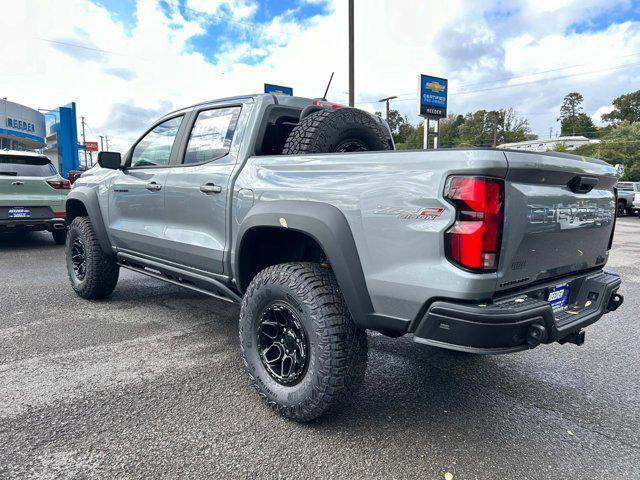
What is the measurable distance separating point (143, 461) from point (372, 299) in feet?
4.37

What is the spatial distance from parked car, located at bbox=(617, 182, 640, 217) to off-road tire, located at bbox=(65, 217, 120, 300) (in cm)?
2246

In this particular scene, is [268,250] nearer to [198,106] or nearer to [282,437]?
[282,437]

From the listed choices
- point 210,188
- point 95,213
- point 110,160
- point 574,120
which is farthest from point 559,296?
point 574,120

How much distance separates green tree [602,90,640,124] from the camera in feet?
219

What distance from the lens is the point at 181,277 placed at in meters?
3.57

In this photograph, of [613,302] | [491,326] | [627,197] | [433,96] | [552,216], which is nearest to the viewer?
[491,326]

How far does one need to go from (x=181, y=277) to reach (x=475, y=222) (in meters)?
2.46

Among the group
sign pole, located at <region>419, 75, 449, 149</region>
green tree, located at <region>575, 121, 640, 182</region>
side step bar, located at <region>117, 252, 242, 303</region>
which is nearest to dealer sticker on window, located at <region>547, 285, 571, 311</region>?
side step bar, located at <region>117, 252, 242, 303</region>

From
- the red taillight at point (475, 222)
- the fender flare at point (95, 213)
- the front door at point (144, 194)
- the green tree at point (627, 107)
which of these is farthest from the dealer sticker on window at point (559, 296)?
the green tree at point (627, 107)

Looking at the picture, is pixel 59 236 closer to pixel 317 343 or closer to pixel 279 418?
pixel 279 418

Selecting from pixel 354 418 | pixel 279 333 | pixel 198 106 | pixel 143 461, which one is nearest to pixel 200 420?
pixel 143 461

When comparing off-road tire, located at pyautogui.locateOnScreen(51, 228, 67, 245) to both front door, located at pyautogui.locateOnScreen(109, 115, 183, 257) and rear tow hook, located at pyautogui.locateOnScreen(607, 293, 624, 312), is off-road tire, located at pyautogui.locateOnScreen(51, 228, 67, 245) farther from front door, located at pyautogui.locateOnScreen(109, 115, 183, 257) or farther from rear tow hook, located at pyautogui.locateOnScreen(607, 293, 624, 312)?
rear tow hook, located at pyautogui.locateOnScreen(607, 293, 624, 312)

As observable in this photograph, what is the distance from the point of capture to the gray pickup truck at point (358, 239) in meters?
1.93

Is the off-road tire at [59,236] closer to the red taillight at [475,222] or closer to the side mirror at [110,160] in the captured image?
the side mirror at [110,160]
